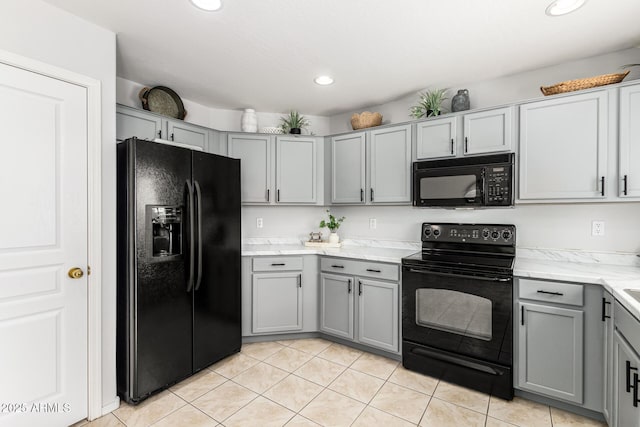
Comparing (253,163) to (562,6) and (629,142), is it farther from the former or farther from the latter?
(629,142)

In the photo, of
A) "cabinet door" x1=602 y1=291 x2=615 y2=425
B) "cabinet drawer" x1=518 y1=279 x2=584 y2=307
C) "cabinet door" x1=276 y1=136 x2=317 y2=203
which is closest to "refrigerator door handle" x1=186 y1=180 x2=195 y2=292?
"cabinet door" x1=276 y1=136 x2=317 y2=203

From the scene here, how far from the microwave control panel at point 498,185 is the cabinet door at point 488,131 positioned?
0.52ft

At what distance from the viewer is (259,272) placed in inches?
117

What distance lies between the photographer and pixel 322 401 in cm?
212

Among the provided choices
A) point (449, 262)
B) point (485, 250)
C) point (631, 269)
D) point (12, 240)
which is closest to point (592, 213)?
point (631, 269)

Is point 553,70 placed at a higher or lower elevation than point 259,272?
higher

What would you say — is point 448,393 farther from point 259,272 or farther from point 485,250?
point 259,272

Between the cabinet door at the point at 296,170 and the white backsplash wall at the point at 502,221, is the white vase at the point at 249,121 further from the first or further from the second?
the white backsplash wall at the point at 502,221

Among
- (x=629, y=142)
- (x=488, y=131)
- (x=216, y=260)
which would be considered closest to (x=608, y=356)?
(x=629, y=142)

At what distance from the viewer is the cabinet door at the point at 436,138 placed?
2.61 meters

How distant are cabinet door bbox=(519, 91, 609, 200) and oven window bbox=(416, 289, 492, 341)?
0.88 meters

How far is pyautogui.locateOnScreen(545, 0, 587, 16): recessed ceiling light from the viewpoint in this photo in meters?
1.69

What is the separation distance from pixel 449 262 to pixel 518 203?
0.69 metres

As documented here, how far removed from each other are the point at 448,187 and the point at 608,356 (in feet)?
4.74
